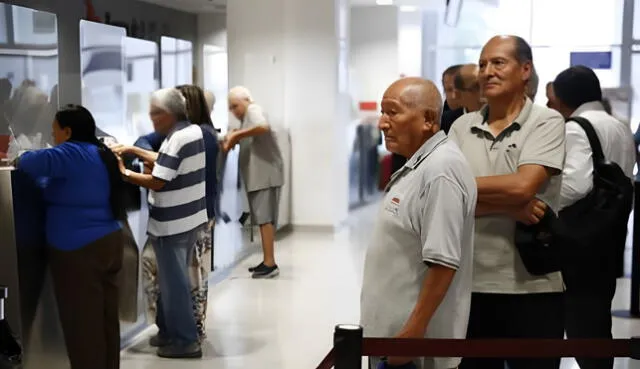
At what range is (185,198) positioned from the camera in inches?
190

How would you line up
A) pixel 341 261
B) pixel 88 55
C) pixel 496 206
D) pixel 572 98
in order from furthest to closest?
1. pixel 341 261
2. pixel 88 55
3. pixel 572 98
4. pixel 496 206

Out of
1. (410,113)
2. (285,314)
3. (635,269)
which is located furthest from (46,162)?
(635,269)

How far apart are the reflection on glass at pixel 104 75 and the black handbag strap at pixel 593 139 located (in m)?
2.57

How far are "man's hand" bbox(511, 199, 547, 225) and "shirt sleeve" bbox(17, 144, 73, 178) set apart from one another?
6.53 ft

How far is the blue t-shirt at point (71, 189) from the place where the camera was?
12.1 ft

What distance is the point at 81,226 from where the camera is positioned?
3.79m

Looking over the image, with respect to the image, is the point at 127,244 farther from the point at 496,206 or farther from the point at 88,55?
the point at 496,206

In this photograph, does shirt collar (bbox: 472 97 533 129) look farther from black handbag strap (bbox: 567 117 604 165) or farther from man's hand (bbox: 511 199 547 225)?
black handbag strap (bbox: 567 117 604 165)

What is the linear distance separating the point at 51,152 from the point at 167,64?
91.1 inches

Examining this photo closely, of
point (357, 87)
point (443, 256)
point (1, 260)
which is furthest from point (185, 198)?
point (357, 87)

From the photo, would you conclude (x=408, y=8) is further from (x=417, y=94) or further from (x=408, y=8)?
(x=417, y=94)

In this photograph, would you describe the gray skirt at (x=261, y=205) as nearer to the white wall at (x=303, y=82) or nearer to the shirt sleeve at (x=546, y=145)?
the white wall at (x=303, y=82)

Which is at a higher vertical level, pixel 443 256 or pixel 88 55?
pixel 88 55

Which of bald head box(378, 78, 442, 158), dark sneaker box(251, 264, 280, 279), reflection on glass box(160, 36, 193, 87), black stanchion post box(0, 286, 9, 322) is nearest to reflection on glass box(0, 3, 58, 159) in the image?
black stanchion post box(0, 286, 9, 322)
